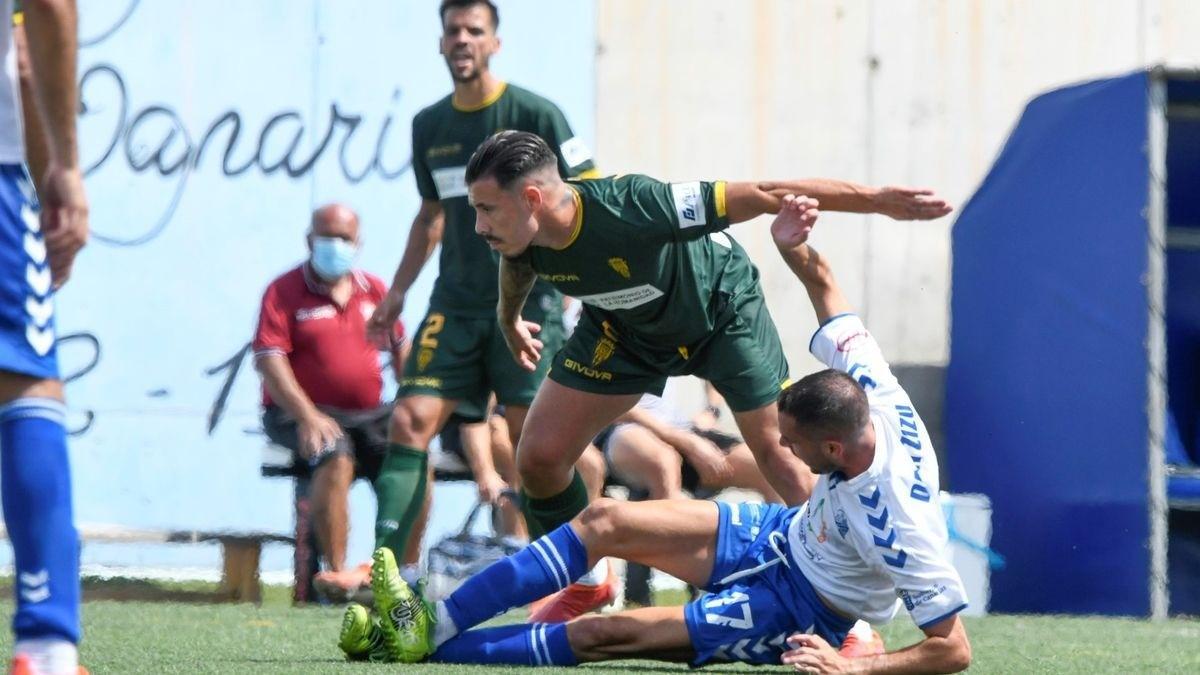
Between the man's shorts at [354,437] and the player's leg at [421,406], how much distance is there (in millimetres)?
1695

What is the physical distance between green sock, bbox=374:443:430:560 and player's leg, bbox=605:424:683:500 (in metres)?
1.80

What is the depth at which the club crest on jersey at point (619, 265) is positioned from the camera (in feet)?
18.0

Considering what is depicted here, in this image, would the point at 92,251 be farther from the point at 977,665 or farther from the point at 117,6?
the point at 977,665

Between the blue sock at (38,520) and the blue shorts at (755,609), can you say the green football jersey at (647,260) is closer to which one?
the blue shorts at (755,609)

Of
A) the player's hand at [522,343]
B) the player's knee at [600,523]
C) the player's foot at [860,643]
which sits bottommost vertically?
the player's foot at [860,643]

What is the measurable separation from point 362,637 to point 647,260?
1.31 m

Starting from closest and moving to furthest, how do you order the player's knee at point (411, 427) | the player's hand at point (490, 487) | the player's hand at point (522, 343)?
the player's hand at point (522, 343)
the player's knee at point (411, 427)
the player's hand at point (490, 487)

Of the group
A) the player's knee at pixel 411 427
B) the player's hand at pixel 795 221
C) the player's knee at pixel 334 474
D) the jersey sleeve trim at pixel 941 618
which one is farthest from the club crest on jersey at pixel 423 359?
the jersey sleeve trim at pixel 941 618

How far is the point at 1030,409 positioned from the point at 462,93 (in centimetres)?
384

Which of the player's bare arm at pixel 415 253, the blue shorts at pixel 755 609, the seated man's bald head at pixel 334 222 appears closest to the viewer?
the blue shorts at pixel 755 609

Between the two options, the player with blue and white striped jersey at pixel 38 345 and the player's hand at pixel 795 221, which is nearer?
the player with blue and white striped jersey at pixel 38 345

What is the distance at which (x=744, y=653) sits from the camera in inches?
201

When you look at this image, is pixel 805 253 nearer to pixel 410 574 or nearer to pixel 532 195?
pixel 532 195

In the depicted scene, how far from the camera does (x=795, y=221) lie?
5121 mm
